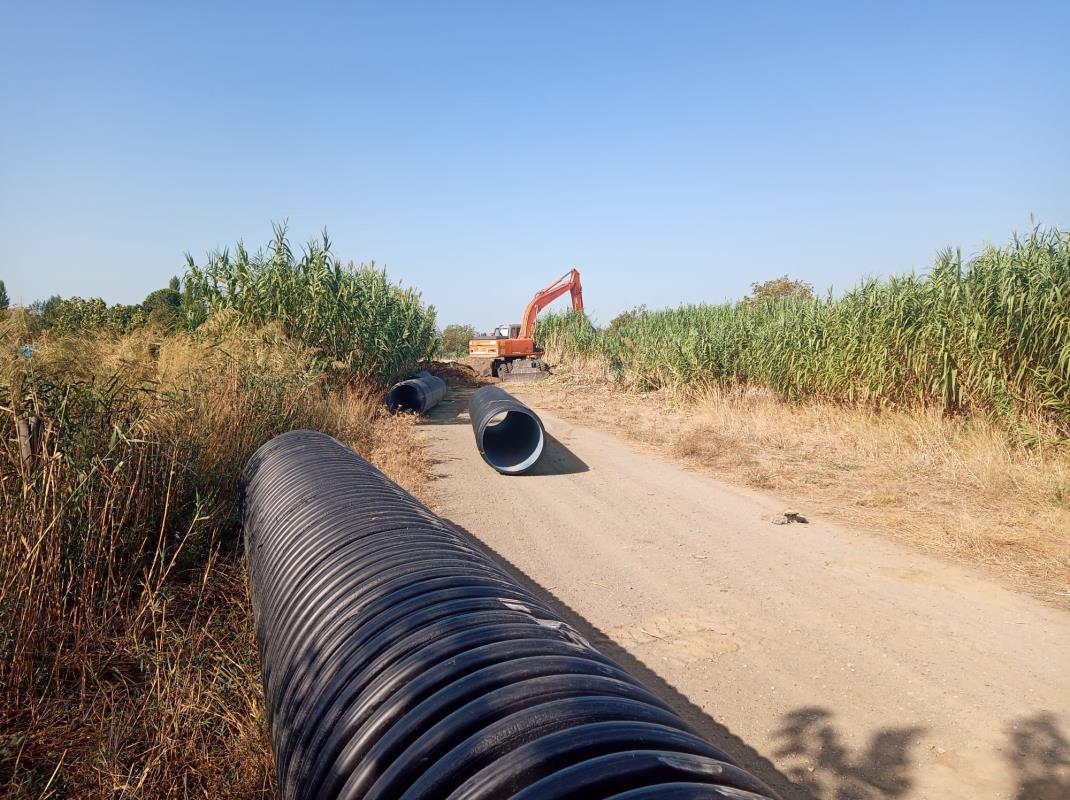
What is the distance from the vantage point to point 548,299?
90.6ft

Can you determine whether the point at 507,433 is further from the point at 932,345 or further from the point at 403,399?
the point at 932,345

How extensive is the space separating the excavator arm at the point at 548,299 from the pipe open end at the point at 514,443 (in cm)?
1383

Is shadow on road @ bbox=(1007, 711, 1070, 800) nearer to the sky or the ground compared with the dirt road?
nearer to the ground

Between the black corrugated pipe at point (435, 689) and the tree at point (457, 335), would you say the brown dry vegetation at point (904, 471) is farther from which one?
the tree at point (457, 335)

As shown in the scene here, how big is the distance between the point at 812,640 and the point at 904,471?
497cm

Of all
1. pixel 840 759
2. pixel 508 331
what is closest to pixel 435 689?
pixel 840 759

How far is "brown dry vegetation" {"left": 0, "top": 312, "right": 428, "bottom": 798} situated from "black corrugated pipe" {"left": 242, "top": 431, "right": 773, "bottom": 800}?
1.82 feet

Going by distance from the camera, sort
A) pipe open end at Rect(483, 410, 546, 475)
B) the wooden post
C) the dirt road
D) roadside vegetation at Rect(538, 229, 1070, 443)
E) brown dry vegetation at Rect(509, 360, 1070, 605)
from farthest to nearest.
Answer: pipe open end at Rect(483, 410, 546, 475), roadside vegetation at Rect(538, 229, 1070, 443), brown dry vegetation at Rect(509, 360, 1070, 605), the wooden post, the dirt road

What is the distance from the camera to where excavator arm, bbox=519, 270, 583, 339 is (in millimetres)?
26344

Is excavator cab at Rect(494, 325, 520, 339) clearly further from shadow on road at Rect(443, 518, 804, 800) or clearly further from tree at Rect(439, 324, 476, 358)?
tree at Rect(439, 324, 476, 358)

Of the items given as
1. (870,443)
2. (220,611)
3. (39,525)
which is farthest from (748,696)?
(870,443)

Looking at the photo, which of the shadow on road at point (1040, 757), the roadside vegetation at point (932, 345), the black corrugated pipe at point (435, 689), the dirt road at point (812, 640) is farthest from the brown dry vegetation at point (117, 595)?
the roadside vegetation at point (932, 345)

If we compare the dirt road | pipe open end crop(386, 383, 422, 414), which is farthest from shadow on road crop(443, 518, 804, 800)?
pipe open end crop(386, 383, 422, 414)

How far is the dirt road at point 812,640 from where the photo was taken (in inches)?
130
